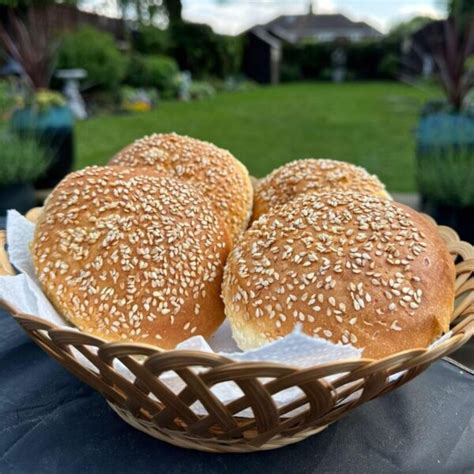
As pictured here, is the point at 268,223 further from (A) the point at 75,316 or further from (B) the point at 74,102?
(B) the point at 74,102

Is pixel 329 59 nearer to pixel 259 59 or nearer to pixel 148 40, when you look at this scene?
pixel 259 59

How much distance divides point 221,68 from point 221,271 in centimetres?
1643

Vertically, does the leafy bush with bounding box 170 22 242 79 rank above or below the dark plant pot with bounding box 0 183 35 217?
above

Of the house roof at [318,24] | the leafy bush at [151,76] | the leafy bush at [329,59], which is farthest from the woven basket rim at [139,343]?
the house roof at [318,24]

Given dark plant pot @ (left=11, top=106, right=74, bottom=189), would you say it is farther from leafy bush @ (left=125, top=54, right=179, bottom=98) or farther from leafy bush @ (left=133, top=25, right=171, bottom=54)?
leafy bush @ (left=133, top=25, right=171, bottom=54)

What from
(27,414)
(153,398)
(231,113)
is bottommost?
(231,113)

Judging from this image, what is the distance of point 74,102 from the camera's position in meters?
8.60

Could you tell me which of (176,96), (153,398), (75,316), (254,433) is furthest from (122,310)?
(176,96)

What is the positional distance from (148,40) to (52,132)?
11.4 m

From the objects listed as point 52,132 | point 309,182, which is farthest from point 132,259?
point 52,132

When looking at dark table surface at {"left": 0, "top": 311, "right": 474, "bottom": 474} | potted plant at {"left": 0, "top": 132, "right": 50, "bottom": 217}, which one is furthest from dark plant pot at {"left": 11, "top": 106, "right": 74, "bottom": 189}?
dark table surface at {"left": 0, "top": 311, "right": 474, "bottom": 474}

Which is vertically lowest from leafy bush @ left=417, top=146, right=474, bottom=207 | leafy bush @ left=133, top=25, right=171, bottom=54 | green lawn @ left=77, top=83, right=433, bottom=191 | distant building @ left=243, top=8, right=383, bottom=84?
green lawn @ left=77, top=83, right=433, bottom=191

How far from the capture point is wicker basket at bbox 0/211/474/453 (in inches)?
26.1

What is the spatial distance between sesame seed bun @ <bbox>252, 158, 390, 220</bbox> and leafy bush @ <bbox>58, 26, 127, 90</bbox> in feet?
28.8
